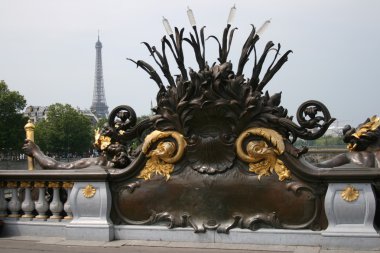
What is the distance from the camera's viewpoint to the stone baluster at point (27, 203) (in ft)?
29.0

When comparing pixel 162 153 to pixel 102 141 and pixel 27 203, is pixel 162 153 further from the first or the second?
pixel 27 203

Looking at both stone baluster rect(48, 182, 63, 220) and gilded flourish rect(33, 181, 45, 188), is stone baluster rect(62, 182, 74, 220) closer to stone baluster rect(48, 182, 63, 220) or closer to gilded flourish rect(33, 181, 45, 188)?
stone baluster rect(48, 182, 63, 220)

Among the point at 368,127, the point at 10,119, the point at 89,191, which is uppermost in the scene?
the point at 10,119

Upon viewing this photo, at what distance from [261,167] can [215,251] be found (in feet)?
4.72

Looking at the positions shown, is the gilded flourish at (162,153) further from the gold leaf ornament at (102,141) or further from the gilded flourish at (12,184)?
the gilded flourish at (12,184)

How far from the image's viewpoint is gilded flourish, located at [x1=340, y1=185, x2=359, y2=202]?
7141 mm

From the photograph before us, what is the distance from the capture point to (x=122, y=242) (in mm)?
8031

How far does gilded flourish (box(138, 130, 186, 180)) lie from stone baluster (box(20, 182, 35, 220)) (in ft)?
6.97

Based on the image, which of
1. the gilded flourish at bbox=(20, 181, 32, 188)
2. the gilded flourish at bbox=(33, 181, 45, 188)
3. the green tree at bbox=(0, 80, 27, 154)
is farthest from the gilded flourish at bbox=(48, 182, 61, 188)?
the green tree at bbox=(0, 80, 27, 154)

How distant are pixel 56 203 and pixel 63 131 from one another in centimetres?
7709

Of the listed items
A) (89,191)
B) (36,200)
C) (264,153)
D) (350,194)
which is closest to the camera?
(350,194)

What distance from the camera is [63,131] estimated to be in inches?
3285

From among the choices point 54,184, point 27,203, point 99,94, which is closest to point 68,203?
point 54,184

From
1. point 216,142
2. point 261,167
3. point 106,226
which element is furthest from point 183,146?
point 106,226
